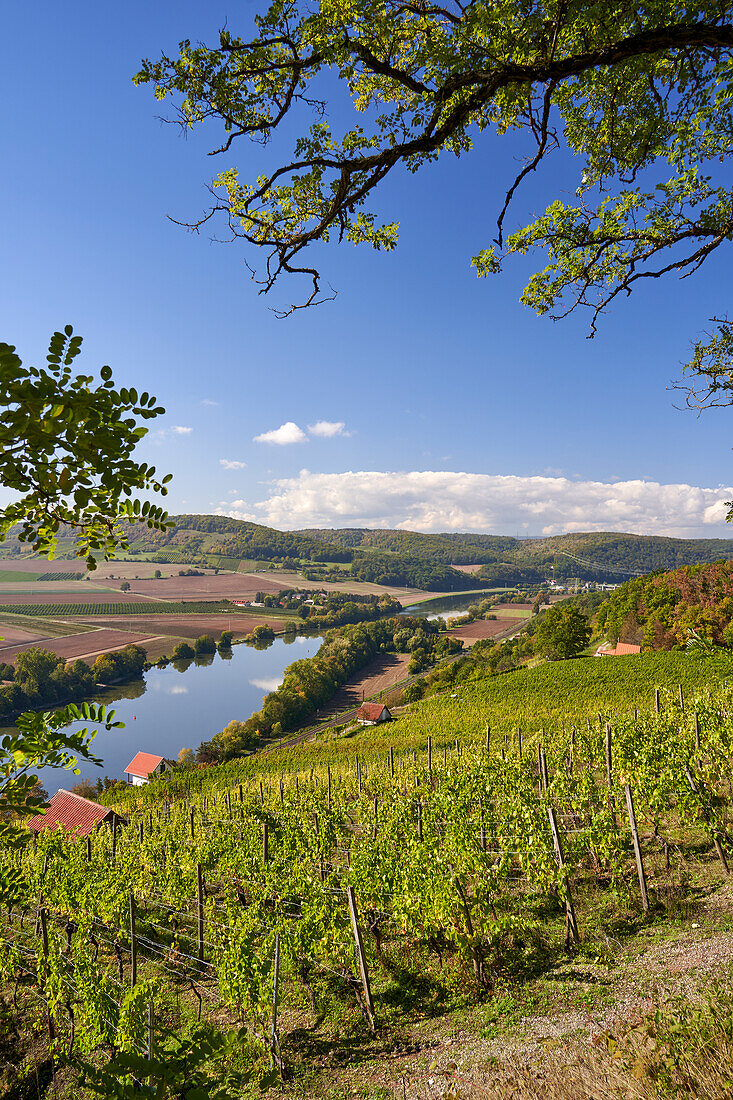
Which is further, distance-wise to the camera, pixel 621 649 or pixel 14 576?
pixel 14 576

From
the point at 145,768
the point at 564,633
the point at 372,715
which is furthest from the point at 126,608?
the point at 564,633

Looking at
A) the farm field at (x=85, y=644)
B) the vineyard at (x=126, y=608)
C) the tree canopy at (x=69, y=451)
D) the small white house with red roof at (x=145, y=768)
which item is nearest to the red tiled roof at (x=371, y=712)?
the small white house with red roof at (x=145, y=768)

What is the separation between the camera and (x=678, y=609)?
1419 inches

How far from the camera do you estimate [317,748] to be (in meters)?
28.6

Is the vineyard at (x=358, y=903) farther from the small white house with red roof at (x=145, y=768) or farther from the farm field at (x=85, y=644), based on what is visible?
the farm field at (x=85, y=644)

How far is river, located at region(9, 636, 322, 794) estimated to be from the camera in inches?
2222

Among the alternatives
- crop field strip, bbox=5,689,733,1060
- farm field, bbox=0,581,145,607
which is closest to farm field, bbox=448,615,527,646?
farm field, bbox=0,581,145,607

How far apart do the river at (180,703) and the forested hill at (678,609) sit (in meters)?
46.5

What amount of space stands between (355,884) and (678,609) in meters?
38.6

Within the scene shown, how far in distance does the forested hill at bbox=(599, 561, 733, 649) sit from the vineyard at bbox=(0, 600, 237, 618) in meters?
103

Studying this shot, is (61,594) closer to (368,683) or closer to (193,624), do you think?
(193,624)

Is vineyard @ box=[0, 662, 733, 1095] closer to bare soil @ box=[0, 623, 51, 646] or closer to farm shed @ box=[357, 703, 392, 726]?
farm shed @ box=[357, 703, 392, 726]

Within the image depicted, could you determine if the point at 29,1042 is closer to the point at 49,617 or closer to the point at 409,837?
the point at 409,837

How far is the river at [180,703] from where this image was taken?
185ft
